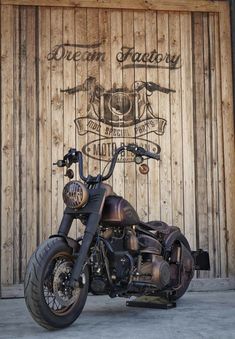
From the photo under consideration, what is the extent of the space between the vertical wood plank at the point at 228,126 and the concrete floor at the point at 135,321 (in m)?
0.93

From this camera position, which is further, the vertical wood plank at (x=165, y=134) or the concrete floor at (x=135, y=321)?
the vertical wood plank at (x=165, y=134)

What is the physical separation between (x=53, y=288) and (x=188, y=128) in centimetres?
304

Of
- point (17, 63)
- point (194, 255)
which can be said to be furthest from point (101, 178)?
point (17, 63)

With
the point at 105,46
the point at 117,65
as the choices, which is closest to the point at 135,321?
the point at 117,65

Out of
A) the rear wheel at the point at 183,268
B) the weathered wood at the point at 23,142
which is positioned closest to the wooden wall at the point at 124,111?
the weathered wood at the point at 23,142

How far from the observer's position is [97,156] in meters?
6.41

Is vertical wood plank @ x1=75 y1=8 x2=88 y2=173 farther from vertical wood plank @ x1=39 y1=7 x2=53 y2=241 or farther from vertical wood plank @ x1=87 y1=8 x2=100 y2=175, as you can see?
vertical wood plank @ x1=39 y1=7 x2=53 y2=241

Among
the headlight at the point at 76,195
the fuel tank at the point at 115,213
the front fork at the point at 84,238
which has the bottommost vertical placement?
the front fork at the point at 84,238

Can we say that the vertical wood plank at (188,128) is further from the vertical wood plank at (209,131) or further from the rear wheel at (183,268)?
the rear wheel at (183,268)

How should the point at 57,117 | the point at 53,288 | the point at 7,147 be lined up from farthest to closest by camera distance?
the point at 57,117, the point at 7,147, the point at 53,288

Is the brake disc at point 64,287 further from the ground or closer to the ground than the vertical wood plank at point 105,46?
closer to the ground

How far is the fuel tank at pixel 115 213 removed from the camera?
450cm

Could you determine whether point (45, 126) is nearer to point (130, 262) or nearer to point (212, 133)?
point (212, 133)

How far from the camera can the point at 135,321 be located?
178 inches
